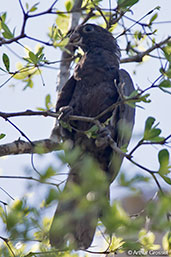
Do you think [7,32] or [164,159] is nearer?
[164,159]

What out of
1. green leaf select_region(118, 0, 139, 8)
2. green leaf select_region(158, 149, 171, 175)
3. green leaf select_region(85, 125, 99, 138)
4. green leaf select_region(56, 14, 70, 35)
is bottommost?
green leaf select_region(85, 125, 99, 138)

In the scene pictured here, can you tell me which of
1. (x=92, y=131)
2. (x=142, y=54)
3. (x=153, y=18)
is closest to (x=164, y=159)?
(x=92, y=131)

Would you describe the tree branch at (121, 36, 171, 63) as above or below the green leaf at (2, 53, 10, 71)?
below

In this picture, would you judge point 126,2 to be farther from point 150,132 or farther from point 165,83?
point 150,132

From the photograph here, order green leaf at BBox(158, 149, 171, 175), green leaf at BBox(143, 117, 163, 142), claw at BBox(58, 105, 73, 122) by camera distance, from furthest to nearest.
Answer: claw at BBox(58, 105, 73, 122)
green leaf at BBox(143, 117, 163, 142)
green leaf at BBox(158, 149, 171, 175)

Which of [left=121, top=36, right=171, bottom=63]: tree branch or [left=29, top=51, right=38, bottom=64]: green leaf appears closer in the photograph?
[left=29, top=51, right=38, bottom=64]: green leaf

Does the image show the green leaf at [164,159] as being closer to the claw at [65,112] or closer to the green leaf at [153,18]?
the claw at [65,112]

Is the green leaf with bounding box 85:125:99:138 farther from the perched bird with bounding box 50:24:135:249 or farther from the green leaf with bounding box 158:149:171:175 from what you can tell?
the green leaf with bounding box 158:149:171:175

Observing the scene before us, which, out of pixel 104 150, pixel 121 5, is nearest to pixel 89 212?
pixel 121 5

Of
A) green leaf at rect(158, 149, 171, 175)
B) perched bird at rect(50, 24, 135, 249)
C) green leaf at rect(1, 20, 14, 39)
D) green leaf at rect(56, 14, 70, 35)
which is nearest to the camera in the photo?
green leaf at rect(158, 149, 171, 175)

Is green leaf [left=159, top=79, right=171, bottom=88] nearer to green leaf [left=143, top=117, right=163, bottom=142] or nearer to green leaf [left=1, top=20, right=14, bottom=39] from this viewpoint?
green leaf [left=143, top=117, right=163, bottom=142]

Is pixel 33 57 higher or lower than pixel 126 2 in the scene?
lower

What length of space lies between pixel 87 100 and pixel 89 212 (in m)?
2.64

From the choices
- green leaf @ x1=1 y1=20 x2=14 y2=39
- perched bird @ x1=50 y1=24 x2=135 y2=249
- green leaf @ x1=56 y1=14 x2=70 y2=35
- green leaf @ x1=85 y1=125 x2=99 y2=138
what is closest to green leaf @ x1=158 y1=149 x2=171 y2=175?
green leaf @ x1=85 y1=125 x2=99 y2=138
